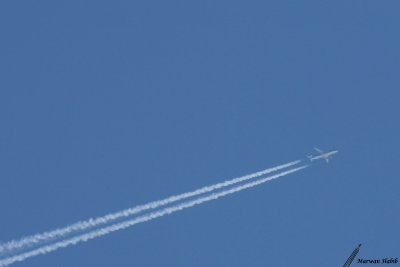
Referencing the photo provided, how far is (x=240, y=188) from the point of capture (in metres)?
118

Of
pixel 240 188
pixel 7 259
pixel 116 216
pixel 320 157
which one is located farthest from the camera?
pixel 320 157

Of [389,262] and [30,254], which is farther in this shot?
[389,262]

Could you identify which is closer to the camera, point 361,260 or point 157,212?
point 157,212

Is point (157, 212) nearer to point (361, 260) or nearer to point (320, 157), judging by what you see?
point (361, 260)

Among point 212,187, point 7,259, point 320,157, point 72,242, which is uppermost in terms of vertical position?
point 320,157

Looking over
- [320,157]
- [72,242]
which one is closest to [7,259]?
[72,242]

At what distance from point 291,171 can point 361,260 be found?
16271 millimetres

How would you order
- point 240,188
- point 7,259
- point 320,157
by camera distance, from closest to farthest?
point 7,259 → point 240,188 → point 320,157

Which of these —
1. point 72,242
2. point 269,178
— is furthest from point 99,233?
point 269,178

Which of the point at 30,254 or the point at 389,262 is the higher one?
the point at 389,262

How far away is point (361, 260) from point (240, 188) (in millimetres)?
20493

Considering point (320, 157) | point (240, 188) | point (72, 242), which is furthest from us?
point (320, 157)

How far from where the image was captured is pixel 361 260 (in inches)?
4774

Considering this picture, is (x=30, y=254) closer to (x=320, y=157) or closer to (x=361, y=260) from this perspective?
(x=361, y=260)
